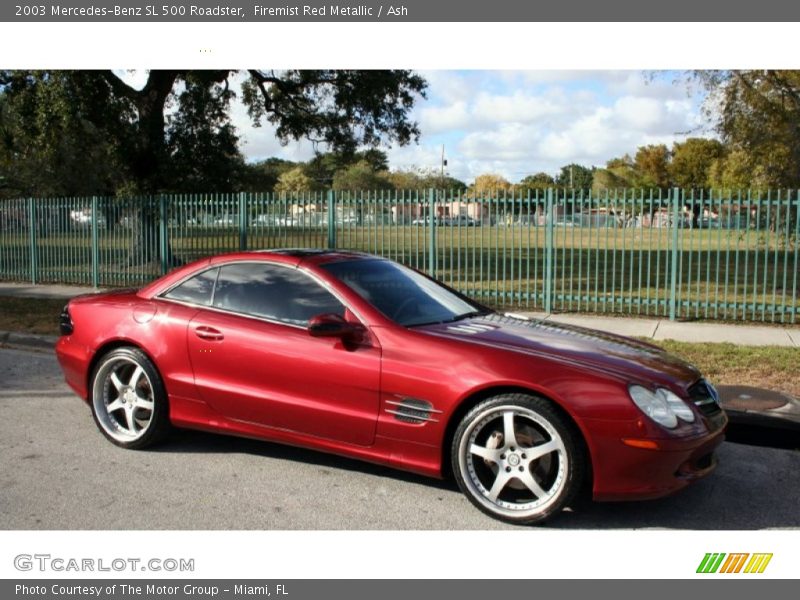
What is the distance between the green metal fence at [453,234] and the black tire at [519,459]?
7591 mm

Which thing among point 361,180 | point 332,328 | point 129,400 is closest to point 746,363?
point 332,328

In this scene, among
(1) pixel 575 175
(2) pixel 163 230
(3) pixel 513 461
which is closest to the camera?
(3) pixel 513 461

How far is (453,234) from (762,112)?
973 cm

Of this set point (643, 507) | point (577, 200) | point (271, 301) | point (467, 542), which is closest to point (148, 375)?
point (271, 301)

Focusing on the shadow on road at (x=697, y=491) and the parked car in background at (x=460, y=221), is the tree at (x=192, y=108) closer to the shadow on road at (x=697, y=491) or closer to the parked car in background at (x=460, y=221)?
the parked car in background at (x=460, y=221)

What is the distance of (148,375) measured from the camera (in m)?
5.52

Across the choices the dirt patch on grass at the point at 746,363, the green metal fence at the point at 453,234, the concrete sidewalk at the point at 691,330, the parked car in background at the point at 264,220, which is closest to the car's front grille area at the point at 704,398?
the dirt patch on grass at the point at 746,363

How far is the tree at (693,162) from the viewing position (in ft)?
271

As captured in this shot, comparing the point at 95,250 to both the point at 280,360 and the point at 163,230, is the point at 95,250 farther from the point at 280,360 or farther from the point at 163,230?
the point at 280,360

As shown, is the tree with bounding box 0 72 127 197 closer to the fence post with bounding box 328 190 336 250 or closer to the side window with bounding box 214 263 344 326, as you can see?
the fence post with bounding box 328 190 336 250

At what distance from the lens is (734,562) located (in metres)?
3.96

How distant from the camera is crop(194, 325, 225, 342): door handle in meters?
5.28

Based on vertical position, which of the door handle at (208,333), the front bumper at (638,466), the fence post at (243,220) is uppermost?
the fence post at (243,220)

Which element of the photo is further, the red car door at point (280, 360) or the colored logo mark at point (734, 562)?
the red car door at point (280, 360)
